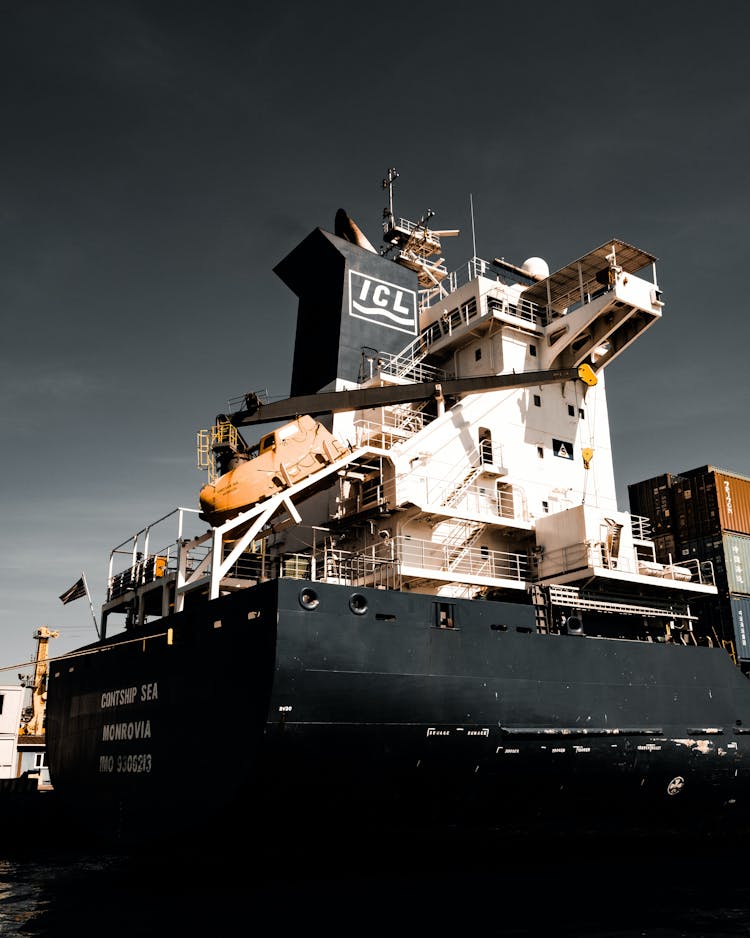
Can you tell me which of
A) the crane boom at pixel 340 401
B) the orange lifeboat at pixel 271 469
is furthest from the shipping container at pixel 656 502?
the orange lifeboat at pixel 271 469

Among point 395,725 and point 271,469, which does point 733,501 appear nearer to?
point 271,469

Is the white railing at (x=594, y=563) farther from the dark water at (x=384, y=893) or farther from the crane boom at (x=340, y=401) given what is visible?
the dark water at (x=384, y=893)

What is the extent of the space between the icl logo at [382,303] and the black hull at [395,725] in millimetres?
9199

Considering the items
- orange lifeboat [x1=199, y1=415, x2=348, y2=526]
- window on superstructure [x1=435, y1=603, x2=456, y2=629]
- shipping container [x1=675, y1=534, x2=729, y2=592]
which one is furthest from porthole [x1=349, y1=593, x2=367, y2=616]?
shipping container [x1=675, y1=534, x2=729, y2=592]

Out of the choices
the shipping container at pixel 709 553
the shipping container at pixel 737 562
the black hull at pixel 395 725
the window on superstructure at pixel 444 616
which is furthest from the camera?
the shipping container at pixel 709 553

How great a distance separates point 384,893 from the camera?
12.0 metres

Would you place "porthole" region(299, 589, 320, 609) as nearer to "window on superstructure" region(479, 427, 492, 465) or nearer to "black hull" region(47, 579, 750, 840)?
"black hull" region(47, 579, 750, 840)

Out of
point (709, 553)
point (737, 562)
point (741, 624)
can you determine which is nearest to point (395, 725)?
point (741, 624)

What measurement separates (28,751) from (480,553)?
865 inches

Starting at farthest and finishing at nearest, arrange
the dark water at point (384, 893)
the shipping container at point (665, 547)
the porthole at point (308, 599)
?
1. the shipping container at point (665, 547)
2. the porthole at point (308, 599)
3. the dark water at point (384, 893)

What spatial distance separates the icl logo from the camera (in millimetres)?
21188

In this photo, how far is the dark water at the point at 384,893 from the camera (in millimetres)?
10477

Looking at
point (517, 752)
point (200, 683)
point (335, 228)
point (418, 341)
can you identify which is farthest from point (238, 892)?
point (335, 228)

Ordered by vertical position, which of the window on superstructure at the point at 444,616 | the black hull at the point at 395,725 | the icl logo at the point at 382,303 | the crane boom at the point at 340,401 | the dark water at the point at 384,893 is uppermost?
the icl logo at the point at 382,303
